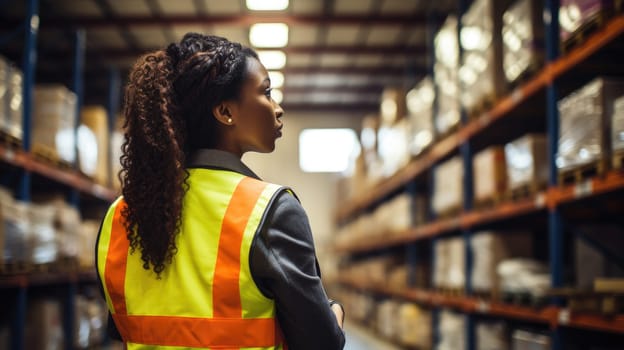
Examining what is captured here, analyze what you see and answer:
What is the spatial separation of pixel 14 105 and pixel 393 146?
5.57 metres

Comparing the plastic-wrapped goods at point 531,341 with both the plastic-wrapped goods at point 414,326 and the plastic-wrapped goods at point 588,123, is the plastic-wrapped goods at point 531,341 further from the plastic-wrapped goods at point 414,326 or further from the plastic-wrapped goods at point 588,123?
the plastic-wrapped goods at point 414,326

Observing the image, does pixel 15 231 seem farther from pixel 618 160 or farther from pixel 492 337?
pixel 618 160

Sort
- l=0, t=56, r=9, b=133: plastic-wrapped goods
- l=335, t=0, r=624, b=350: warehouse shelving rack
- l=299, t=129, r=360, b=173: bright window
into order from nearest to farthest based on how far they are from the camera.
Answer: l=335, t=0, r=624, b=350: warehouse shelving rack → l=0, t=56, r=9, b=133: plastic-wrapped goods → l=299, t=129, r=360, b=173: bright window

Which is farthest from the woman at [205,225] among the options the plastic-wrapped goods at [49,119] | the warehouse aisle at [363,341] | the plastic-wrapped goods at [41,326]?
the warehouse aisle at [363,341]

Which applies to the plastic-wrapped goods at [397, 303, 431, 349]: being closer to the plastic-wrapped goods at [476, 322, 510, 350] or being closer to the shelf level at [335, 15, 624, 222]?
the shelf level at [335, 15, 624, 222]

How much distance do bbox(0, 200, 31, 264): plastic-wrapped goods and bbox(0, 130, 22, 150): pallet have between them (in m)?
0.50

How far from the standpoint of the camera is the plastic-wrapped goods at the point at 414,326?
28.6ft

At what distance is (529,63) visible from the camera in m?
5.11

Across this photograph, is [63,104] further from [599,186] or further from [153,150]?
[153,150]

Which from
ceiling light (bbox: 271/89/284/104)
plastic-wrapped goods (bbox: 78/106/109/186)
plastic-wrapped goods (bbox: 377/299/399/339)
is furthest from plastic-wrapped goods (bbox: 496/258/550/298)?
ceiling light (bbox: 271/89/284/104)

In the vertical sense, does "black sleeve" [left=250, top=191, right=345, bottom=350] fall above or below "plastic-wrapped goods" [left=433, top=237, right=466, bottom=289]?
above

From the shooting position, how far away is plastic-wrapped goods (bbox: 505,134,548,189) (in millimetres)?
5078

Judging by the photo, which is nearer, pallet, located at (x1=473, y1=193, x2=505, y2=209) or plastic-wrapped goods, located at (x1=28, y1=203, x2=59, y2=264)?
pallet, located at (x1=473, y1=193, x2=505, y2=209)

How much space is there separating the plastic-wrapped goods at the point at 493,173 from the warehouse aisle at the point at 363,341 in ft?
13.8
